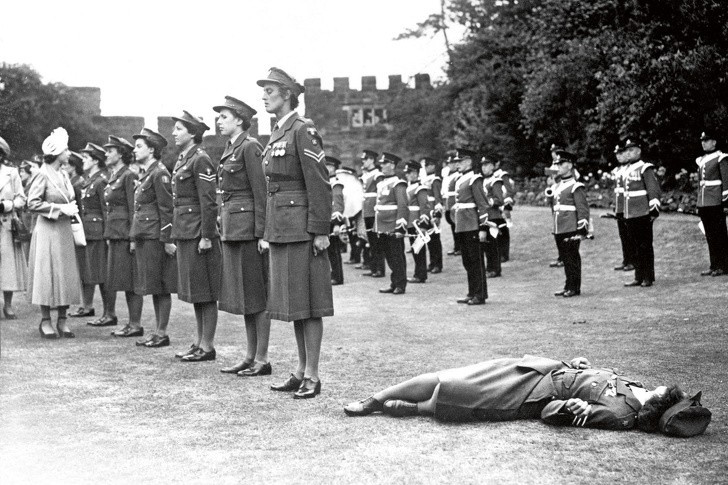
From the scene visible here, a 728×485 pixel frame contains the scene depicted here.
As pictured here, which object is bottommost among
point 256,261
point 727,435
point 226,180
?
point 727,435

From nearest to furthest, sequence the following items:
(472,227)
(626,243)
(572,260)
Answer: (472,227) < (572,260) < (626,243)

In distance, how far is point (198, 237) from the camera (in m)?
8.63

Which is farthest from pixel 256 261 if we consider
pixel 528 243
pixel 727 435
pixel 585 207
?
pixel 528 243

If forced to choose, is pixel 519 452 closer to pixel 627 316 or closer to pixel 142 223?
pixel 142 223

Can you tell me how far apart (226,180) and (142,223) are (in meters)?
2.03

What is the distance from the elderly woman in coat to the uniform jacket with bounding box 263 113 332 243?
4.74 ft

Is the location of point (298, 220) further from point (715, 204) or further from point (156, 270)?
point (715, 204)

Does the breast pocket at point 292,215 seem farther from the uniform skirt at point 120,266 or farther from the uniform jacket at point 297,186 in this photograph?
the uniform skirt at point 120,266

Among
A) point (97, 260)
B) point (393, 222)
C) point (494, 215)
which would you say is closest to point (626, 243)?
point (494, 215)

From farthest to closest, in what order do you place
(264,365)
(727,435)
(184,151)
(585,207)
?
(585,207) → (184,151) → (264,365) → (727,435)

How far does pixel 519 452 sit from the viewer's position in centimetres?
523

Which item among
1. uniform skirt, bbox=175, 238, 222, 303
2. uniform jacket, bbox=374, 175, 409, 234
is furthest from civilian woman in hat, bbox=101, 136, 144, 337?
uniform jacket, bbox=374, 175, 409, 234

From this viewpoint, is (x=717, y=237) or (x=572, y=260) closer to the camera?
(x=572, y=260)

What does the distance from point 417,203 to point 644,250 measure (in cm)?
489
